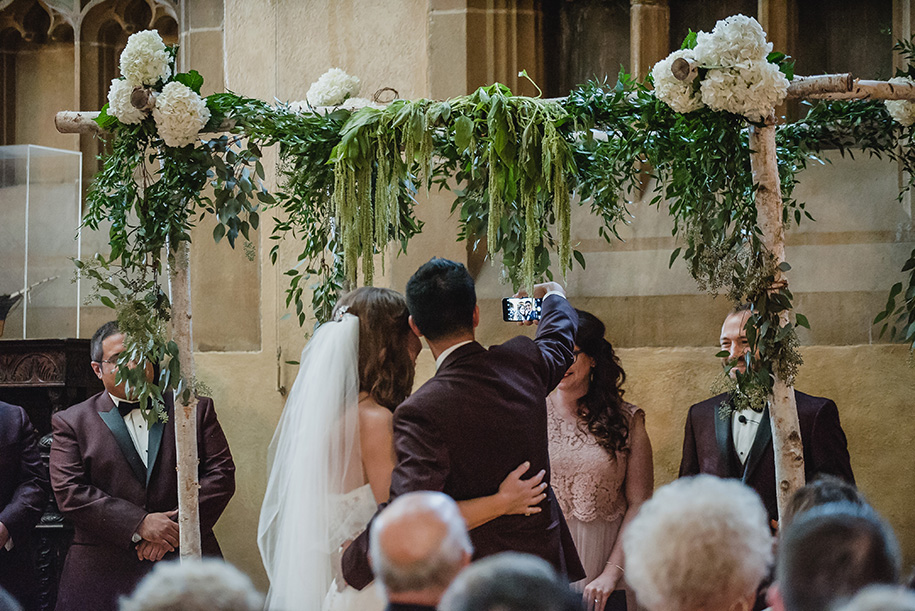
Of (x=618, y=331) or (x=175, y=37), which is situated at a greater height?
(x=175, y=37)

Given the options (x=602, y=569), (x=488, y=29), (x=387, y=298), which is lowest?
(x=602, y=569)

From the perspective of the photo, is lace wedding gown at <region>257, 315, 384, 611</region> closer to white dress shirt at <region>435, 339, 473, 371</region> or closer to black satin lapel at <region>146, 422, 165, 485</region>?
white dress shirt at <region>435, 339, 473, 371</region>

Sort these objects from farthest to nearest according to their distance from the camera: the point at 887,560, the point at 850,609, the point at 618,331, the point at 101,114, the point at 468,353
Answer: the point at 618,331
the point at 101,114
the point at 468,353
the point at 887,560
the point at 850,609

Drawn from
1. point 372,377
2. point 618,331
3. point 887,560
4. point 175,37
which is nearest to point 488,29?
point 618,331

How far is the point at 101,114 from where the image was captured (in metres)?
3.79

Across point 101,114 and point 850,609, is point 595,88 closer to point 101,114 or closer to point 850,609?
point 101,114

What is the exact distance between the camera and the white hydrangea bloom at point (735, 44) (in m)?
3.15

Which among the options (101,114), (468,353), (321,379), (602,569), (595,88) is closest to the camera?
(468,353)

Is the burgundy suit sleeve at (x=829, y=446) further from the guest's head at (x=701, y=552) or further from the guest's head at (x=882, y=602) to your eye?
the guest's head at (x=882, y=602)

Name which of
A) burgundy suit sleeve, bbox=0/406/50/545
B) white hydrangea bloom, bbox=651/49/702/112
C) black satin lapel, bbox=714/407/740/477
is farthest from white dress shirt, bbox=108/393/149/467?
white hydrangea bloom, bbox=651/49/702/112

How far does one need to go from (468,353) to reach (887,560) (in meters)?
1.42

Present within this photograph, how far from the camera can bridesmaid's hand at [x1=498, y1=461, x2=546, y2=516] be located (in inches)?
112

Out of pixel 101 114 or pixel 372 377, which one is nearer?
pixel 372 377

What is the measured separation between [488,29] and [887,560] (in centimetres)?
415
